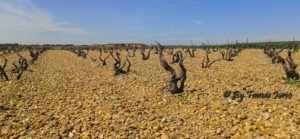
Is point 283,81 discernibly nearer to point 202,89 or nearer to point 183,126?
point 202,89

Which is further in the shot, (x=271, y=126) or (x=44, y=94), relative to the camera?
(x=44, y=94)

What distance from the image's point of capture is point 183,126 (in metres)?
5.28

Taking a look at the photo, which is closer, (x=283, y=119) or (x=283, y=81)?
(x=283, y=119)

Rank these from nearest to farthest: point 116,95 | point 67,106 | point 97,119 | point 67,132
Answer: point 67,132 → point 97,119 → point 67,106 → point 116,95

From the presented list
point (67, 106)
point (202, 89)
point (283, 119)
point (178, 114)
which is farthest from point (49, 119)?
point (283, 119)

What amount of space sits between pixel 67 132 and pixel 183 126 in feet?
10.9

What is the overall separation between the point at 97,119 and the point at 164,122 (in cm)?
217

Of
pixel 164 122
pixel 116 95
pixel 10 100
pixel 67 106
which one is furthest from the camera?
pixel 116 95

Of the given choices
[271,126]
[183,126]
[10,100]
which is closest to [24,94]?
[10,100]

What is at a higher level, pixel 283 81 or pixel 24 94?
pixel 283 81

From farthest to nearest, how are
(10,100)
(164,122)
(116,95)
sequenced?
(116,95)
(10,100)
(164,122)

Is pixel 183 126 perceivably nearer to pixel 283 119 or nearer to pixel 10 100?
pixel 283 119

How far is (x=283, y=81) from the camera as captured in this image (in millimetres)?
8781

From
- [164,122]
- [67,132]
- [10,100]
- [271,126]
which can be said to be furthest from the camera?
[10,100]
